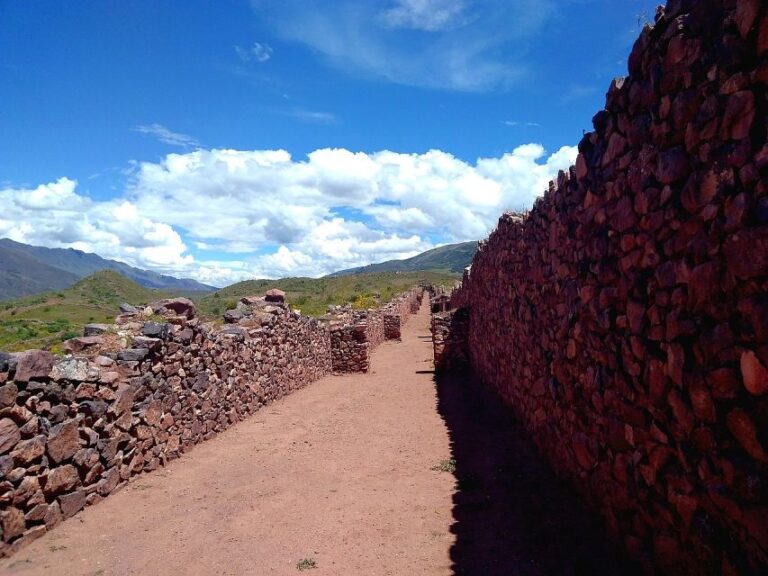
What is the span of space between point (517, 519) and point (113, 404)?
207 inches

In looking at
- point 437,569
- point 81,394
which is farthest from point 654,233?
point 81,394

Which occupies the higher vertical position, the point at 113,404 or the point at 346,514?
the point at 113,404

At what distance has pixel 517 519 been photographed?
209 inches

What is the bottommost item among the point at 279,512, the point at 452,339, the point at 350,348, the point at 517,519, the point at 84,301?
the point at 279,512

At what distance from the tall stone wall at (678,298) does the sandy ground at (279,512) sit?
6.32 feet

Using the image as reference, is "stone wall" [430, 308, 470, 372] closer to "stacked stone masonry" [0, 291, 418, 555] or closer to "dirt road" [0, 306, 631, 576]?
"stacked stone masonry" [0, 291, 418, 555]

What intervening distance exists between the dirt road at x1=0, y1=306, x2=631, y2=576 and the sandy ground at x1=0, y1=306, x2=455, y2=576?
2cm

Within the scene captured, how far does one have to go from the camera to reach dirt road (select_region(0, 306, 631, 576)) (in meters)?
4.78

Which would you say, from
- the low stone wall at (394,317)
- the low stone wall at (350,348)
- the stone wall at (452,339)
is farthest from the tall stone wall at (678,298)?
the low stone wall at (394,317)

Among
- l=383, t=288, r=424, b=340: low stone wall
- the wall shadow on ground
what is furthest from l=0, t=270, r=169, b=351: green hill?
the wall shadow on ground

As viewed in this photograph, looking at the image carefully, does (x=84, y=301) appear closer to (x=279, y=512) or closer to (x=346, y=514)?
(x=279, y=512)

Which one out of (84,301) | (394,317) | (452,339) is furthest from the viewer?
(84,301)

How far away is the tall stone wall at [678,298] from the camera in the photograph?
269 centimetres

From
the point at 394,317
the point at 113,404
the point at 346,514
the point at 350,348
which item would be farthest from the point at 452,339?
the point at 394,317
